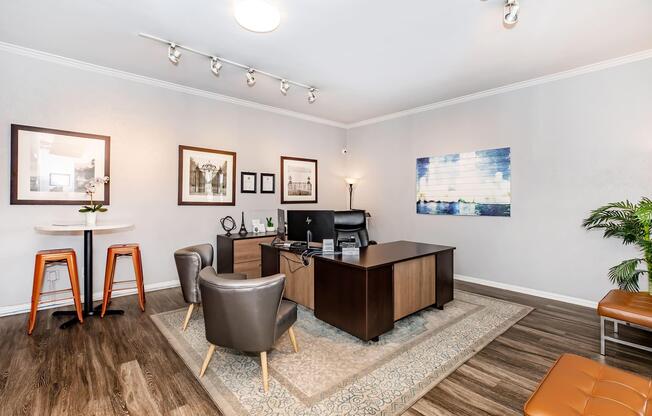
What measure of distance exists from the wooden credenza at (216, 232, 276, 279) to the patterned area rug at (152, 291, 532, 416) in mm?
1067

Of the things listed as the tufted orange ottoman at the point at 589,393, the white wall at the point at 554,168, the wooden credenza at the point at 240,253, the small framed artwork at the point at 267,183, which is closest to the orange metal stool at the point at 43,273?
the wooden credenza at the point at 240,253

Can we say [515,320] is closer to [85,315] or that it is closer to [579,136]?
[579,136]

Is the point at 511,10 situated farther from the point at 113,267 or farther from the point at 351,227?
the point at 113,267

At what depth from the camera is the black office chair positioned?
13.2 feet

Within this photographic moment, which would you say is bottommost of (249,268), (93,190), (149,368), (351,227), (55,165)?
(149,368)

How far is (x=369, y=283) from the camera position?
2.56m

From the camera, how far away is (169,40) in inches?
119

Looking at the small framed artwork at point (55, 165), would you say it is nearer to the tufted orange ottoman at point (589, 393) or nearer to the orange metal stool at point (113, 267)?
the orange metal stool at point (113, 267)

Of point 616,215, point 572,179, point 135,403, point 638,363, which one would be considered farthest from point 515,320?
point 135,403

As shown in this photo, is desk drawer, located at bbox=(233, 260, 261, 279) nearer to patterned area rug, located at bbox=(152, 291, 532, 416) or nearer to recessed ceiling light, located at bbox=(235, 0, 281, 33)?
patterned area rug, located at bbox=(152, 291, 532, 416)

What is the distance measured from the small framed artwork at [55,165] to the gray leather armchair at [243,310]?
2.63 metres

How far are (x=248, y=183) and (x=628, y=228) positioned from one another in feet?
15.6

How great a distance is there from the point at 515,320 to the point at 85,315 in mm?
4534

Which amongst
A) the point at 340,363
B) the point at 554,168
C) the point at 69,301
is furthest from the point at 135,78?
the point at 554,168
